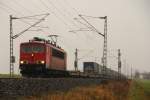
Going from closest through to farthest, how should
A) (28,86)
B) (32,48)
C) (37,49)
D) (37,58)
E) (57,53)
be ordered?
(28,86) < (37,58) < (37,49) < (32,48) < (57,53)

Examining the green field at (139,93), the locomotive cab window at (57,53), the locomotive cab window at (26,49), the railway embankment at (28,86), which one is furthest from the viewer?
the locomotive cab window at (57,53)

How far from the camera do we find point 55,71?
37.7 meters

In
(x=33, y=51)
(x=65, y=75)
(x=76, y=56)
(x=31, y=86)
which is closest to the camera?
(x=31, y=86)

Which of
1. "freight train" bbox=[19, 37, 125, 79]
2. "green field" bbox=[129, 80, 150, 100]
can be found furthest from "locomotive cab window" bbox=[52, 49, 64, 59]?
"green field" bbox=[129, 80, 150, 100]

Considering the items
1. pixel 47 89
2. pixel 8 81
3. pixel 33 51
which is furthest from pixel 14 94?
pixel 33 51

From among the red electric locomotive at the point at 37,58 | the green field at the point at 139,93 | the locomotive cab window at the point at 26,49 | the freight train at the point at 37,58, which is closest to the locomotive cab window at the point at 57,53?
the freight train at the point at 37,58

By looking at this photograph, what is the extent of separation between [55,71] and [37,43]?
4.57 meters

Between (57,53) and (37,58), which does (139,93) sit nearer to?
(57,53)

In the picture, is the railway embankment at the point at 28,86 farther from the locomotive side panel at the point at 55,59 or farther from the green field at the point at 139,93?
the green field at the point at 139,93

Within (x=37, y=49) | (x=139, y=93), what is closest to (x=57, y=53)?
(x=37, y=49)

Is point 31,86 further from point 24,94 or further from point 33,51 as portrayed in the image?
point 33,51

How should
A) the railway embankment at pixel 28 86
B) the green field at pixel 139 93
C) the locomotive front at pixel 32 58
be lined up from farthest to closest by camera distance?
the green field at pixel 139 93 → the locomotive front at pixel 32 58 → the railway embankment at pixel 28 86

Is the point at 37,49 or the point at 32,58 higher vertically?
the point at 37,49

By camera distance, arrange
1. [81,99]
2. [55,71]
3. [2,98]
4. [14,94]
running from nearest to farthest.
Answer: [2,98] < [14,94] < [81,99] < [55,71]
